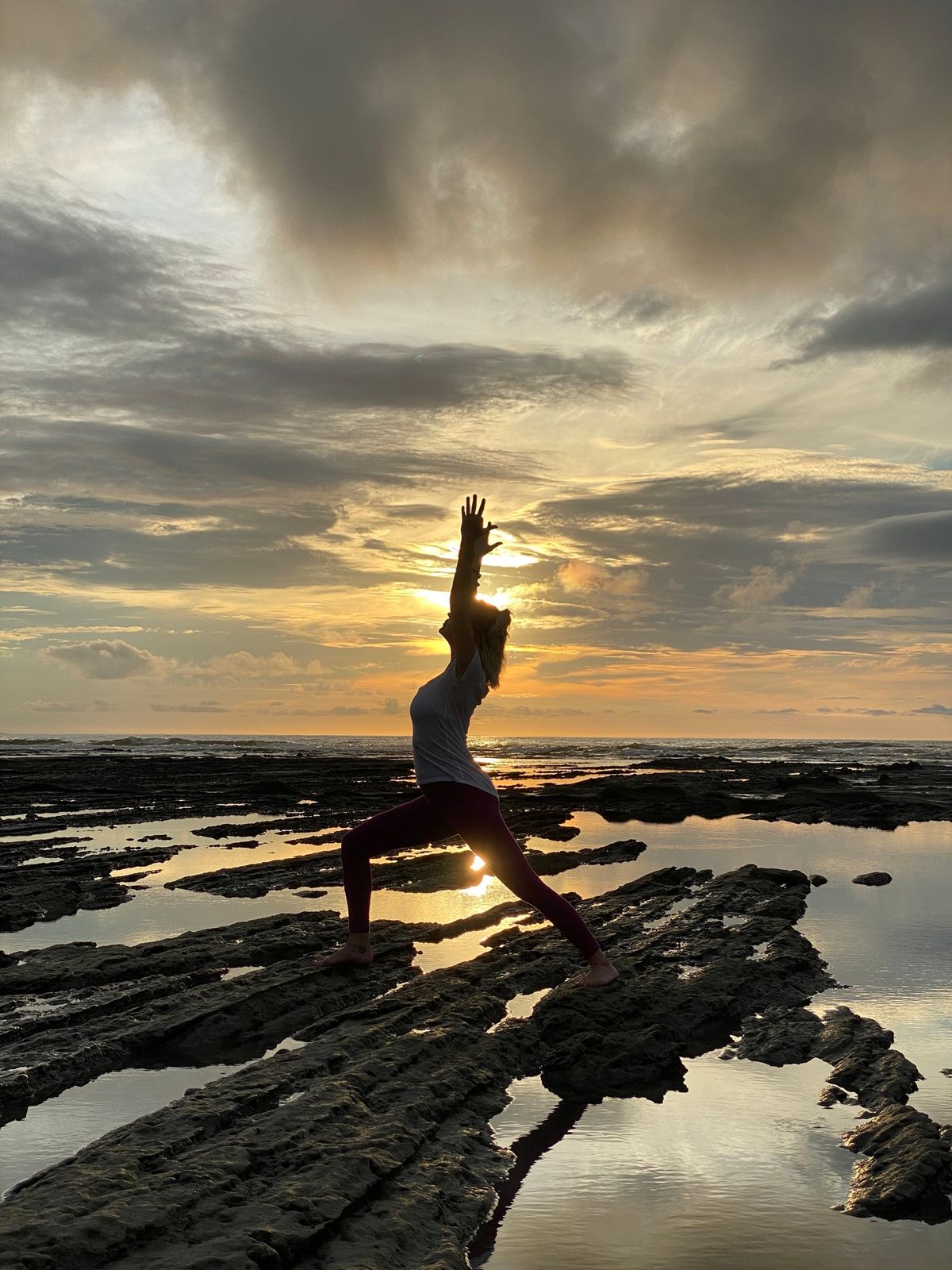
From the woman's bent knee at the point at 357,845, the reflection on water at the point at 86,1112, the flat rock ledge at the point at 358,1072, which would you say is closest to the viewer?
the flat rock ledge at the point at 358,1072

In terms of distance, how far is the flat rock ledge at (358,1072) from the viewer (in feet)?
10.4

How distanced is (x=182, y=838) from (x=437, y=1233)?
14991 millimetres

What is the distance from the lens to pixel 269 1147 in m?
3.76

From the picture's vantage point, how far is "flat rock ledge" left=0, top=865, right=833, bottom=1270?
3.16m

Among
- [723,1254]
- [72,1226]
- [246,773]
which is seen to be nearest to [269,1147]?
[72,1226]

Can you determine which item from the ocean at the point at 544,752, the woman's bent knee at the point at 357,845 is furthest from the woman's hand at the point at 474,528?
the ocean at the point at 544,752

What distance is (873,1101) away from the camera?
15.6 feet

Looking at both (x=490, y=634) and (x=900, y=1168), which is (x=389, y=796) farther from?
(x=900, y=1168)

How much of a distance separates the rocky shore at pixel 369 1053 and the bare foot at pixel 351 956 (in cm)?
12

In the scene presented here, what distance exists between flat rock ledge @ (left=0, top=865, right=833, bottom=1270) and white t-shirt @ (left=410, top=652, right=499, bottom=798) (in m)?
1.37

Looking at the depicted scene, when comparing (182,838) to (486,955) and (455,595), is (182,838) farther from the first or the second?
(455,595)

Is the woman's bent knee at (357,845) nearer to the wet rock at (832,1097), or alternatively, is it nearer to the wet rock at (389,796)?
the wet rock at (832,1097)

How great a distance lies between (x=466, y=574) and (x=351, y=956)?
117 inches

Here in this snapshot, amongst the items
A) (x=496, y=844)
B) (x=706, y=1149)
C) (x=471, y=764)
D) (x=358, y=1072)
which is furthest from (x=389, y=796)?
(x=706, y=1149)
